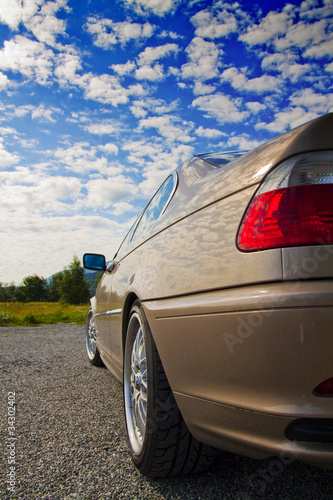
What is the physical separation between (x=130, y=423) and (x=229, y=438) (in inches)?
35.8

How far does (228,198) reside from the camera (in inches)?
48.7

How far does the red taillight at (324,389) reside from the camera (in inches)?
37.7

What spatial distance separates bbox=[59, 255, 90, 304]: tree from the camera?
214 feet

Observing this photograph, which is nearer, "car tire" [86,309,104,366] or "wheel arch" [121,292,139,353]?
"wheel arch" [121,292,139,353]

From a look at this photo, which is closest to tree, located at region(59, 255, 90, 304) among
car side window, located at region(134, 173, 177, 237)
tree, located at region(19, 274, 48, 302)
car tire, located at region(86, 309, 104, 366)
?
tree, located at region(19, 274, 48, 302)

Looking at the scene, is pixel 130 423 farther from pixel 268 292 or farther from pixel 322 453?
pixel 268 292

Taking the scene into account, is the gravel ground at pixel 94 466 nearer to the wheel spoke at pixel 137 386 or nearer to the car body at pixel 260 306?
the wheel spoke at pixel 137 386

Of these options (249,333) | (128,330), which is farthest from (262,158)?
(128,330)

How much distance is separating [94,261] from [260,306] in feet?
9.42

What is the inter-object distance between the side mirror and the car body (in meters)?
2.27

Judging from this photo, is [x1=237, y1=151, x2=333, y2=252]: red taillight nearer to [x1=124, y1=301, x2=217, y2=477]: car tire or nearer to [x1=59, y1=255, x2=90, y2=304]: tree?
[x1=124, y1=301, x2=217, y2=477]: car tire

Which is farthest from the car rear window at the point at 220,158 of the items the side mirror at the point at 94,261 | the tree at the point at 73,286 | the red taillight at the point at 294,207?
the tree at the point at 73,286

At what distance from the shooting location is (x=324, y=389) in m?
0.96

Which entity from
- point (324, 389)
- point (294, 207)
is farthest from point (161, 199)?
point (324, 389)
